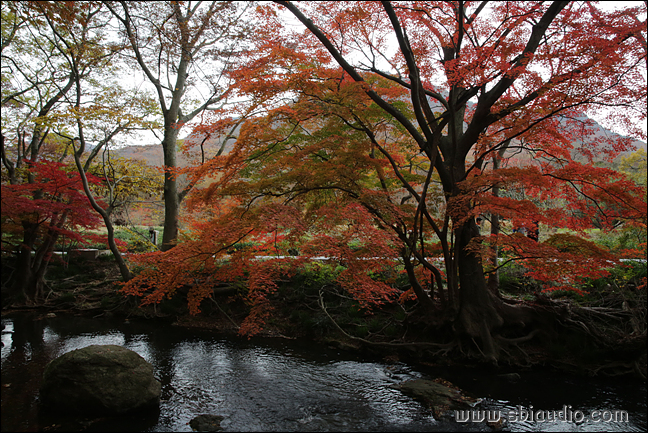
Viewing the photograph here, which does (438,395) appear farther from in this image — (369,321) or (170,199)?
(170,199)

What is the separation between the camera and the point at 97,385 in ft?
14.2

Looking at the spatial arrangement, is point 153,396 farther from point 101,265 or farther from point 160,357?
point 101,265

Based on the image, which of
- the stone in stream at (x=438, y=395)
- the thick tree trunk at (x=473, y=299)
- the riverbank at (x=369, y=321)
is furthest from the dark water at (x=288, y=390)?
the thick tree trunk at (x=473, y=299)

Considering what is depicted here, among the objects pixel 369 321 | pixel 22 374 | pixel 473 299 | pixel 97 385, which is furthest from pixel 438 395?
pixel 22 374

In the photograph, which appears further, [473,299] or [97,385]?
[473,299]

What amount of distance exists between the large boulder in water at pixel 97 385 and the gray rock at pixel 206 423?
0.78m

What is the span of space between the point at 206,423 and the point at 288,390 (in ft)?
4.86

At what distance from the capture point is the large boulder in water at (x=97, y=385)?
14.0 feet

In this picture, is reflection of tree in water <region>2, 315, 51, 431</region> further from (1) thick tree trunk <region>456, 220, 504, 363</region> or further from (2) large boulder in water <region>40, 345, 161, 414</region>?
(1) thick tree trunk <region>456, 220, 504, 363</region>

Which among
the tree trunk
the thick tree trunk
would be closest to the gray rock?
the thick tree trunk

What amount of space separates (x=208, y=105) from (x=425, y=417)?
35.5 feet

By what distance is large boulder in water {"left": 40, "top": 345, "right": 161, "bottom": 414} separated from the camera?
4.28 metres

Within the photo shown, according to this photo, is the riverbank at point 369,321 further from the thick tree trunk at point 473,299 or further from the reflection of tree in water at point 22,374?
the reflection of tree in water at point 22,374

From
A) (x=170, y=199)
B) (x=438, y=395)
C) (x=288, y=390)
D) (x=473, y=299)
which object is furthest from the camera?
(x=170, y=199)
